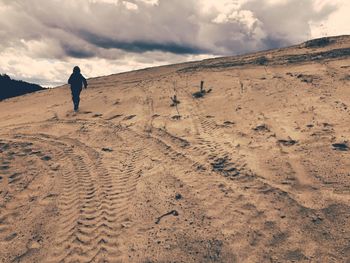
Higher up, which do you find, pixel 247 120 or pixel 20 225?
pixel 247 120

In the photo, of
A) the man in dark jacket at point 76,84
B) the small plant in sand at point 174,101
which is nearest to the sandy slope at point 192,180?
the small plant in sand at point 174,101

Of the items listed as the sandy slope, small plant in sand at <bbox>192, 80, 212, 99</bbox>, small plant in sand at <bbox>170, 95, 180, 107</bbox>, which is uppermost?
small plant in sand at <bbox>192, 80, 212, 99</bbox>

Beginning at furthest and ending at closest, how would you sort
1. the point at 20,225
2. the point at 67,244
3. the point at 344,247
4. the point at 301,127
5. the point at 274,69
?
1. the point at 274,69
2. the point at 301,127
3. the point at 20,225
4. the point at 67,244
5. the point at 344,247

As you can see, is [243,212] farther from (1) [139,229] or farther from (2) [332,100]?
(2) [332,100]

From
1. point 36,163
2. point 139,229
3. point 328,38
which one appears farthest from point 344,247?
point 328,38

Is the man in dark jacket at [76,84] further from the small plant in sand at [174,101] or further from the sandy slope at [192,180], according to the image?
the small plant in sand at [174,101]

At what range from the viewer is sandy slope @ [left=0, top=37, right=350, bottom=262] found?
4.84m

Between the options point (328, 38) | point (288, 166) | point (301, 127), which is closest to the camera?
point (288, 166)

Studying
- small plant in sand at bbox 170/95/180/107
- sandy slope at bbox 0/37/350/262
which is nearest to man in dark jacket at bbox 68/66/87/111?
sandy slope at bbox 0/37/350/262

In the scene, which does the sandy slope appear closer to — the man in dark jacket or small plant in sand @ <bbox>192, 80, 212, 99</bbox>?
small plant in sand @ <bbox>192, 80, 212, 99</bbox>

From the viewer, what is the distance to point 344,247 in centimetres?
444

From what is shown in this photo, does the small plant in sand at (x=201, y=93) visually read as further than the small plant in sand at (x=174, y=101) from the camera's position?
Yes

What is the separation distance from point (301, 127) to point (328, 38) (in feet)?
31.9

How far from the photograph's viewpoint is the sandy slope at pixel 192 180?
484 cm
